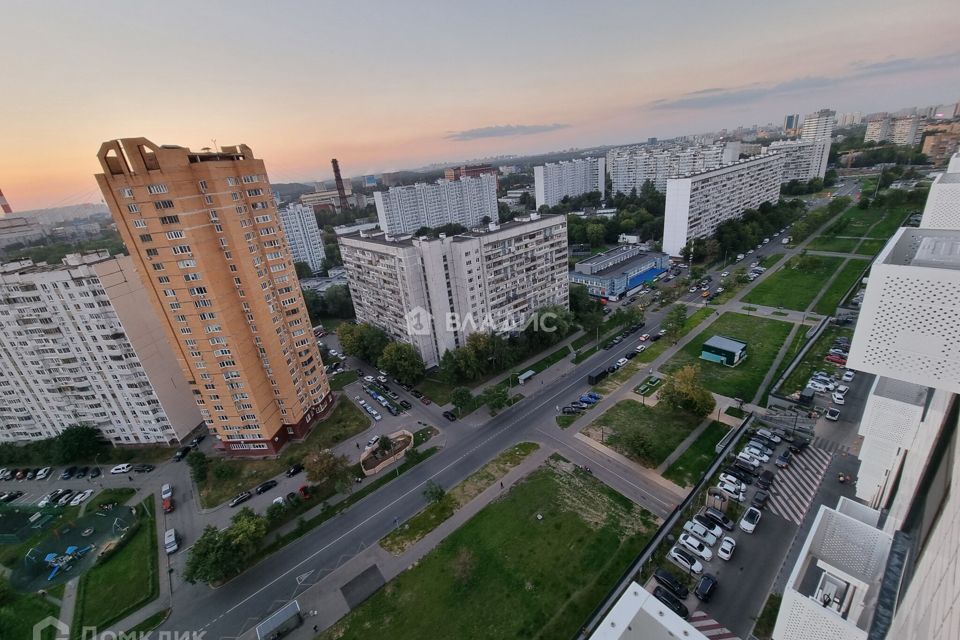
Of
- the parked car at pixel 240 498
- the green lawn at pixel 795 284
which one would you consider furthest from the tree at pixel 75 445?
the green lawn at pixel 795 284

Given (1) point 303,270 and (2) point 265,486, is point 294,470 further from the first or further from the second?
(1) point 303,270

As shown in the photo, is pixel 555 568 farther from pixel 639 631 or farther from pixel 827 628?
pixel 827 628

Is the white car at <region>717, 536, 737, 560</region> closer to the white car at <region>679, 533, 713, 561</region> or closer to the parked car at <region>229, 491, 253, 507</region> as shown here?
the white car at <region>679, 533, 713, 561</region>

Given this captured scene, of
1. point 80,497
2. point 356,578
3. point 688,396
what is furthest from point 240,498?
point 688,396

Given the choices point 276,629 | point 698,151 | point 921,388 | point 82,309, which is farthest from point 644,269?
point 698,151

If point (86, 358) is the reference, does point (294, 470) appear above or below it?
below

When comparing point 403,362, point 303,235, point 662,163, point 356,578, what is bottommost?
point 356,578
